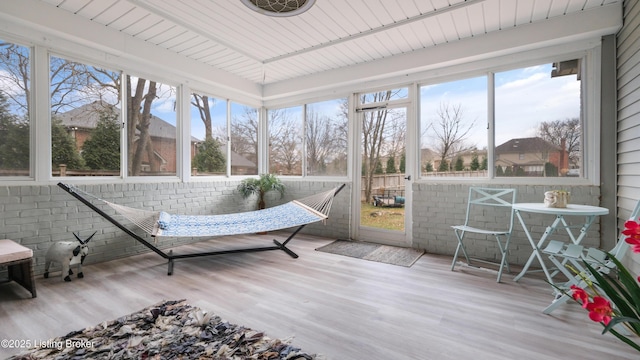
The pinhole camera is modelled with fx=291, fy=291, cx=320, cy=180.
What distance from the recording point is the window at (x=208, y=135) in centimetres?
428

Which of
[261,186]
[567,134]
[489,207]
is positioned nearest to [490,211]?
[489,207]

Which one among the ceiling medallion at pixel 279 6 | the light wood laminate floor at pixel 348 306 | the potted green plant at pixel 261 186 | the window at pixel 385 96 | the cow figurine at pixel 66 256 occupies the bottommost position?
the light wood laminate floor at pixel 348 306

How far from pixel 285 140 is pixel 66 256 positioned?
11.2 ft

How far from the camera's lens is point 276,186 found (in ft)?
16.0

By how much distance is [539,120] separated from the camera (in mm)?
3156

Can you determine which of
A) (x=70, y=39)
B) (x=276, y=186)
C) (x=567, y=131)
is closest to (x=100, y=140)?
(x=70, y=39)

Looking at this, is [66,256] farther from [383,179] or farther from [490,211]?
[490,211]

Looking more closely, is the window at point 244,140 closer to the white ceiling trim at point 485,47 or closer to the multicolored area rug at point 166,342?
the white ceiling trim at point 485,47

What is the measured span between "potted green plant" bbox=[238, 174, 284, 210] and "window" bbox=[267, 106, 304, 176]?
1.27 feet

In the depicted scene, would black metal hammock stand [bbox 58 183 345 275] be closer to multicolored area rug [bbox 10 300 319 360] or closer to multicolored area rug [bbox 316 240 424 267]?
multicolored area rug [bbox 316 240 424 267]

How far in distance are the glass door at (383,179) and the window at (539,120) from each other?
1163 mm

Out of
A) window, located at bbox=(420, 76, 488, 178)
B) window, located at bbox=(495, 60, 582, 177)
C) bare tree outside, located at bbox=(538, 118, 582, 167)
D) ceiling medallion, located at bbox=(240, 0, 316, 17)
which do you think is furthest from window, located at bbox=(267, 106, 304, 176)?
bare tree outside, located at bbox=(538, 118, 582, 167)

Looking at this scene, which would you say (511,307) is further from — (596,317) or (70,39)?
(70,39)

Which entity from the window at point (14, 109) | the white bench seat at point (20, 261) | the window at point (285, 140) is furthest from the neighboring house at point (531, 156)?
the window at point (14, 109)
